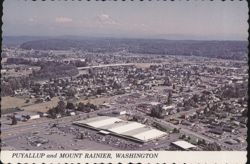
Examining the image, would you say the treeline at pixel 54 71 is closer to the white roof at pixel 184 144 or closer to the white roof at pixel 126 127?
the white roof at pixel 126 127

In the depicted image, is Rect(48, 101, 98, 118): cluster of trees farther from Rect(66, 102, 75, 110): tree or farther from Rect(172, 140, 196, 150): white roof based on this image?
Rect(172, 140, 196, 150): white roof

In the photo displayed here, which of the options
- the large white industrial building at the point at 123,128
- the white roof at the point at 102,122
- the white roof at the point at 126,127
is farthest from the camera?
the white roof at the point at 102,122

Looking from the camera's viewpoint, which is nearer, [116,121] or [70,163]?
[70,163]

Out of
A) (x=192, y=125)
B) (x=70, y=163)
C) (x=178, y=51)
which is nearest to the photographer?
(x=70, y=163)

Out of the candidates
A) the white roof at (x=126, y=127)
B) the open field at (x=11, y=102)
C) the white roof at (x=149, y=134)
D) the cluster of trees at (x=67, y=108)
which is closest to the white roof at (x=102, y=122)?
the white roof at (x=126, y=127)

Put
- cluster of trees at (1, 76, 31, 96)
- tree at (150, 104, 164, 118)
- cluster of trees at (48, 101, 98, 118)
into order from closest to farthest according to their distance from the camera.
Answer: cluster of trees at (48, 101, 98, 118), tree at (150, 104, 164, 118), cluster of trees at (1, 76, 31, 96)

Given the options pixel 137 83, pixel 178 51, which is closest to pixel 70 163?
pixel 137 83

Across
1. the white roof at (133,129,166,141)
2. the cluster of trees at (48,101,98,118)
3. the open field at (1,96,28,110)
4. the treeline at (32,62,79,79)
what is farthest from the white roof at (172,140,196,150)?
the treeline at (32,62,79,79)

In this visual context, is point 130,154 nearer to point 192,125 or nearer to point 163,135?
point 163,135
